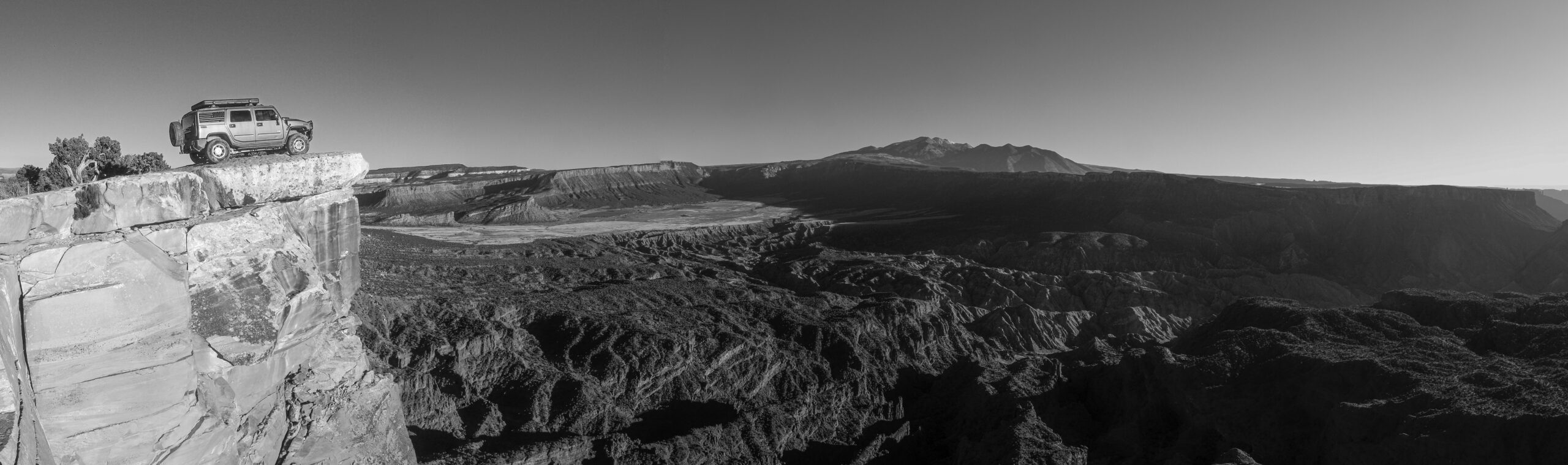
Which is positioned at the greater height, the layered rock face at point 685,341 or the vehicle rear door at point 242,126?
the vehicle rear door at point 242,126

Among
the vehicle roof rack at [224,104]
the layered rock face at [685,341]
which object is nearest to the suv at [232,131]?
the vehicle roof rack at [224,104]

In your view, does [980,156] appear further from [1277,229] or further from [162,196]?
[162,196]

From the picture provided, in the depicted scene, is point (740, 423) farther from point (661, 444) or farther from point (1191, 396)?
point (1191, 396)

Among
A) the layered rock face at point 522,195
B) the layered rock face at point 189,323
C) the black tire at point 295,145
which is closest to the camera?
the layered rock face at point 189,323

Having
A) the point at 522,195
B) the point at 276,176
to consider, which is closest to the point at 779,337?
the point at 276,176

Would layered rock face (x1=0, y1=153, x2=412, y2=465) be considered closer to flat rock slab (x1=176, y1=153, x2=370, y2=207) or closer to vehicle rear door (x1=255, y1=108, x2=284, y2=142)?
flat rock slab (x1=176, y1=153, x2=370, y2=207)

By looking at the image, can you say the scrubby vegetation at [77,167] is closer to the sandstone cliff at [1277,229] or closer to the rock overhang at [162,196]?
the rock overhang at [162,196]

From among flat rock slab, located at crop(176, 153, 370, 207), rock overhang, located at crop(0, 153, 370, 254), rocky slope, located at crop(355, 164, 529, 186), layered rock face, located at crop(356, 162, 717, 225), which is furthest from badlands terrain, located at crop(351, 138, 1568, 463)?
rocky slope, located at crop(355, 164, 529, 186)
